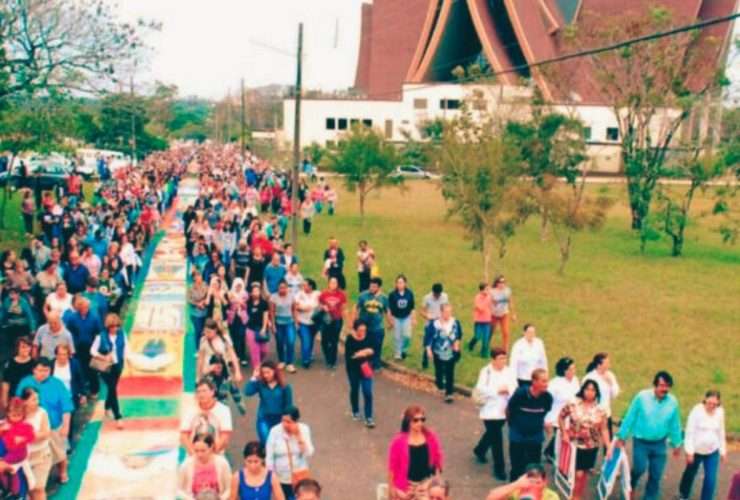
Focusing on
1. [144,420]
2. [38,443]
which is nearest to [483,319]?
[144,420]

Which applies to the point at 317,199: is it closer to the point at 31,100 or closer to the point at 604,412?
the point at 31,100

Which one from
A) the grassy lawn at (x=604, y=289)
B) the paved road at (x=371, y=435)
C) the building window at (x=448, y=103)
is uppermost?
the building window at (x=448, y=103)

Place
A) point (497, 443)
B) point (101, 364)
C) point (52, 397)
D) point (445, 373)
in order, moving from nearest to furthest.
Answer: point (52, 397)
point (497, 443)
point (101, 364)
point (445, 373)

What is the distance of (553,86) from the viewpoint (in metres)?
30.3

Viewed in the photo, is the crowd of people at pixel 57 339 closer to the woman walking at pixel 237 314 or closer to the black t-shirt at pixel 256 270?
the woman walking at pixel 237 314

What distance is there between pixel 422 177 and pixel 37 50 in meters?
41.9

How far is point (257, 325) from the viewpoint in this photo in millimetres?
11109

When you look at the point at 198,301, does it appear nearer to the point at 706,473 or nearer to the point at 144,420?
the point at 144,420

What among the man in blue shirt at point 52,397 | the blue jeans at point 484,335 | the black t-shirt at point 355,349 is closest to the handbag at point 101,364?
the man in blue shirt at point 52,397

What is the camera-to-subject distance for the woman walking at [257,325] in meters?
10.9

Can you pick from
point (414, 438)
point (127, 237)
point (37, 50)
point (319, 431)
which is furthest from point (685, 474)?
point (37, 50)

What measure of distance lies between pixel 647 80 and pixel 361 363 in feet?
70.9

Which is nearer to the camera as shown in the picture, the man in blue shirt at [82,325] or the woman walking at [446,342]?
the man in blue shirt at [82,325]

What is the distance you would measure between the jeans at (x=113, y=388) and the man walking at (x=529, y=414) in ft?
14.3
